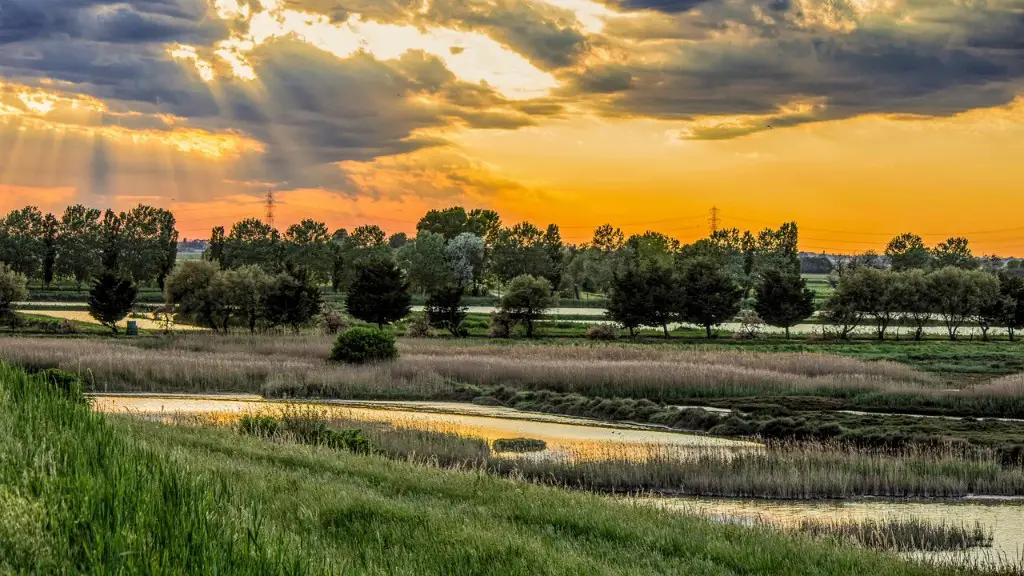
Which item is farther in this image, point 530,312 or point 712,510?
point 530,312

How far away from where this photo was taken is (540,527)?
11.9 metres

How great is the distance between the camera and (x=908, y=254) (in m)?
166

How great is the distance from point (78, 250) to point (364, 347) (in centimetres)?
11267

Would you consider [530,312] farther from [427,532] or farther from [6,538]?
[6,538]

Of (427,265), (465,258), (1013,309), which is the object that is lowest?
(1013,309)

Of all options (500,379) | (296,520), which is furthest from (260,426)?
(500,379)

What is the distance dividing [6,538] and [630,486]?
54.0 feet

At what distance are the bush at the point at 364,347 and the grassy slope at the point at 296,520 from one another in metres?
26.8

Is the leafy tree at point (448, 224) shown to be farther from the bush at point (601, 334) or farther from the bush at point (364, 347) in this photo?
the bush at point (364, 347)

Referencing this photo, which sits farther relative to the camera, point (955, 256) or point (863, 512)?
point (955, 256)

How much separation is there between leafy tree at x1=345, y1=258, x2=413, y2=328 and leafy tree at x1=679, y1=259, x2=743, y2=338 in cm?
2330

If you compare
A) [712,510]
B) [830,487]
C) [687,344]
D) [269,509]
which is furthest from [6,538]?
[687,344]

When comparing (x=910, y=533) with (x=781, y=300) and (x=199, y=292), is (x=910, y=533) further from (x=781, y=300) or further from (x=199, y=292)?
(x=781, y=300)

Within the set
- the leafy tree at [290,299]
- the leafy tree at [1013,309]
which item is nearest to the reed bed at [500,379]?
the leafy tree at [290,299]
